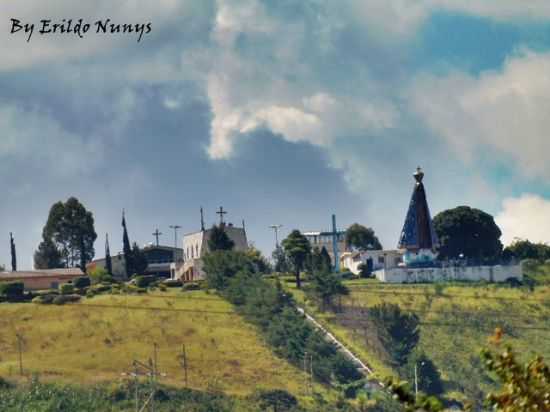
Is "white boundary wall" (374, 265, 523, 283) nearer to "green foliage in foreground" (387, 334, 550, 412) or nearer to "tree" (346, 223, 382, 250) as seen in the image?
"tree" (346, 223, 382, 250)

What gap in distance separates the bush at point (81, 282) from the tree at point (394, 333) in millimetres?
35599

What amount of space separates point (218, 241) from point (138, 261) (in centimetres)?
1138

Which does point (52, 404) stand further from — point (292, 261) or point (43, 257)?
point (43, 257)

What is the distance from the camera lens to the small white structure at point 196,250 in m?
149

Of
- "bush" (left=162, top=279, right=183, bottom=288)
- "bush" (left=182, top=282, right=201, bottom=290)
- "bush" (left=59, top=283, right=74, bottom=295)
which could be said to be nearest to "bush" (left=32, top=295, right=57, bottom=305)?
"bush" (left=59, top=283, right=74, bottom=295)

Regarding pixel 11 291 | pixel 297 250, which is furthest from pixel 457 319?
pixel 11 291

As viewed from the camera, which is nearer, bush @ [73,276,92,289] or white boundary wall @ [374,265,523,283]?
bush @ [73,276,92,289]

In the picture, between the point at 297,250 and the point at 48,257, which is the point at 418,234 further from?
the point at 48,257

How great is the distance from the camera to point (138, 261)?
15388 cm

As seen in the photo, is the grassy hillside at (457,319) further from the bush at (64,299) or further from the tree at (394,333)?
the bush at (64,299)

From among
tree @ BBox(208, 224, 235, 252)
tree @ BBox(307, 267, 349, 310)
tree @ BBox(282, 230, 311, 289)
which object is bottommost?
tree @ BBox(307, 267, 349, 310)

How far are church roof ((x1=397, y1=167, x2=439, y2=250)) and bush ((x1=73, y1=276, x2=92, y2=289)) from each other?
117ft

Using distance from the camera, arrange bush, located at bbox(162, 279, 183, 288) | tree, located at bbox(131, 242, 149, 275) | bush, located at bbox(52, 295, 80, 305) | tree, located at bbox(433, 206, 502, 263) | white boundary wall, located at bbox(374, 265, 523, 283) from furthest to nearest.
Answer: tree, located at bbox(131, 242, 149, 275), tree, located at bbox(433, 206, 502, 263), bush, located at bbox(162, 279, 183, 288), white boundary wall, located at bbox(374, 265, 523, 283), bush, located at bbox(52, 295, 80, 305)

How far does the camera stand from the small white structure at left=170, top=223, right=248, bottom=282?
14938cm
